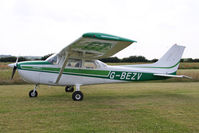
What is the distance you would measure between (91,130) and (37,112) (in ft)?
7.31

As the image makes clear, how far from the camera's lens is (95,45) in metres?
6.48

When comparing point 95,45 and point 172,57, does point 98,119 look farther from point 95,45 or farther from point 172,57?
point 172,57

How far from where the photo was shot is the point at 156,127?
169 inches

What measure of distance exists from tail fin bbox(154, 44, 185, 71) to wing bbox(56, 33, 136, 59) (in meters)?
3.77

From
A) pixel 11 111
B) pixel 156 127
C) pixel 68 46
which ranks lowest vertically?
pixel 11 111

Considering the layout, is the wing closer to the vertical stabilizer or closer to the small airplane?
the small airplane

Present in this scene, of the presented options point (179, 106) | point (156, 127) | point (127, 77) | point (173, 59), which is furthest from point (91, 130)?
point (173, 59)

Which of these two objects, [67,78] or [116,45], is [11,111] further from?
[116,45]

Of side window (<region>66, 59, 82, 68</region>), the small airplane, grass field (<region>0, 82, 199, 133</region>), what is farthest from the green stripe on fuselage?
grass field (<region>0, 82, 199, 133</region>)

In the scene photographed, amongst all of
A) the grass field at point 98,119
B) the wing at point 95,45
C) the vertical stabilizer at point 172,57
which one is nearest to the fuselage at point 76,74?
the wing at point 95,45

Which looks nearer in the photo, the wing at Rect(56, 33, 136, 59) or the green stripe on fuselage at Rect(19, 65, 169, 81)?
the wing at Rect(56, 33, 136, 59)

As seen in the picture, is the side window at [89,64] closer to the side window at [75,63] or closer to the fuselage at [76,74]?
the fuselage at [76,74]

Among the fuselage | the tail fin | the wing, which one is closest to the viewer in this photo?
the wing

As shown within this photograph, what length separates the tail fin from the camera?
9.52 meters
